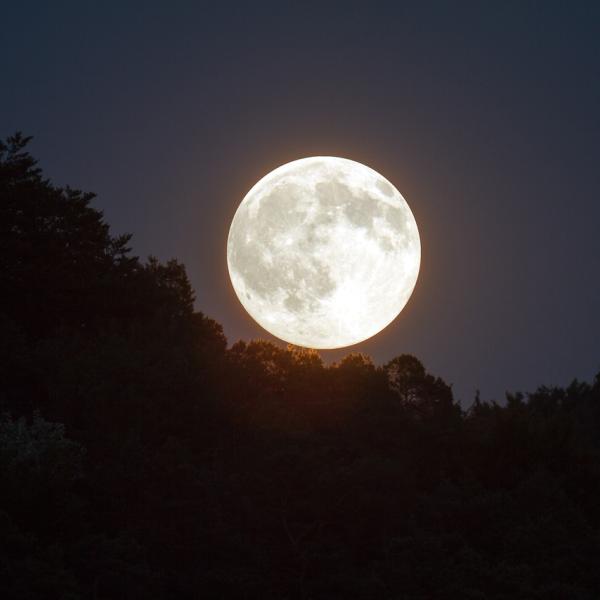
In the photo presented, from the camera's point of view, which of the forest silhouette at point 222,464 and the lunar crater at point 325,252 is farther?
the lunar crater at point 325,252

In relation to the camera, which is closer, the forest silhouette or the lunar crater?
the forest silhouette

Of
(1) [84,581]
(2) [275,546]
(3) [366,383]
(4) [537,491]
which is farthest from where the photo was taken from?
(3) [366,383]

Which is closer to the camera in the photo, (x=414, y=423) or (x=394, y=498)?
(x=394, y=498)

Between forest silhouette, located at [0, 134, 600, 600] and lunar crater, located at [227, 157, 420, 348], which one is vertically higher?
lunar crater, located at [227, 157, 420, 348]

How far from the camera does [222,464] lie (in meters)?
37.7

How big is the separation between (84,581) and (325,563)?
9.83m

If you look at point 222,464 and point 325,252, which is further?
point 325,252

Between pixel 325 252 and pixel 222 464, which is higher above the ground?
pixel 325 252

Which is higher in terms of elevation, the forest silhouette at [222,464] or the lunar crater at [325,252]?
the lunar crater at [325,252]

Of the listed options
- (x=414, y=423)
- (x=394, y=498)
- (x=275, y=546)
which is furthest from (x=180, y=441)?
(x=414, y=423)

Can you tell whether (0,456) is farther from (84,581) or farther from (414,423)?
(414,423)

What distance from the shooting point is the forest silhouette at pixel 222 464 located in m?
29.2

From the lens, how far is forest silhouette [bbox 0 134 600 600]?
29.2 m

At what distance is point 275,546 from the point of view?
35.0 metres
